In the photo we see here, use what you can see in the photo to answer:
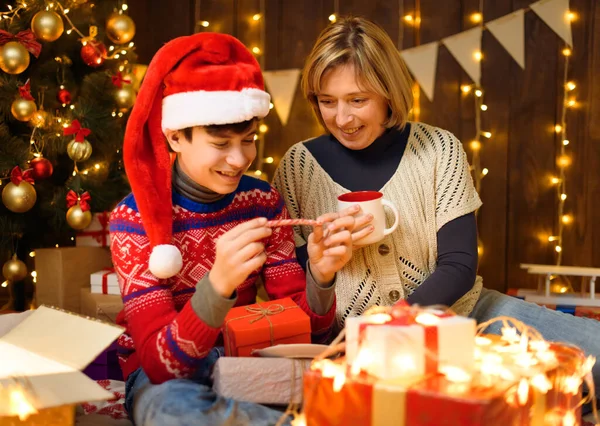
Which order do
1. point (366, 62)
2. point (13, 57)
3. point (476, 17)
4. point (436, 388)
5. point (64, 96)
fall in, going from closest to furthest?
point (436, 388) < point (366, 62) < point (13, 57) < point (64, 96) < point (476, 17)

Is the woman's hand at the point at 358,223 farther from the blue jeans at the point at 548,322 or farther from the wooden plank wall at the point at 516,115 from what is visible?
the wooden plank wall at the point at 516,115

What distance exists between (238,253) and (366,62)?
62 centimetres

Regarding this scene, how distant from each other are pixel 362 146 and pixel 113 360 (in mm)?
916

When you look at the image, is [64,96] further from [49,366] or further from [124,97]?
[49,366]

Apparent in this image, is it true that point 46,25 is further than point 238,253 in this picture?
Yes

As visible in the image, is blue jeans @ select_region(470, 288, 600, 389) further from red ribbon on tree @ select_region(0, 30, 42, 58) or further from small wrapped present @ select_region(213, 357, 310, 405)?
red ribbon on tree @ select_region(0, 30, 42, 58)

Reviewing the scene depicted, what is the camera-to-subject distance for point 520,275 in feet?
9.04

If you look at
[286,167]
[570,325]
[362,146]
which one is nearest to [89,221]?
[286,167]

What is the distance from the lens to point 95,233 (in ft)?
8.20

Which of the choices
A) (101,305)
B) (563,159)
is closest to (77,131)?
(101,305)

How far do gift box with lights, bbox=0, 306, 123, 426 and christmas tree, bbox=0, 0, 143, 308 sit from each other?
1093mm

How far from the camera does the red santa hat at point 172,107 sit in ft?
4.29

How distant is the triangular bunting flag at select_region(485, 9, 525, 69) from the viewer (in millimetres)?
2580

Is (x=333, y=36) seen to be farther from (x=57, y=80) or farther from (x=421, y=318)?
(x=57, y=80)
